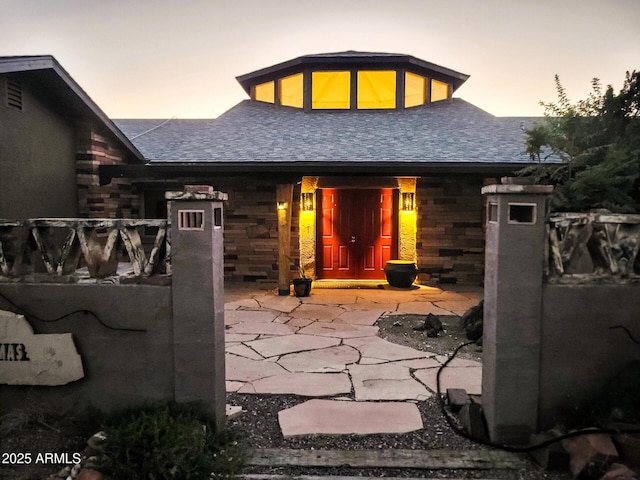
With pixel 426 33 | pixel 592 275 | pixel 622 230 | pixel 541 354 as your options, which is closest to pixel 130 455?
pixel 541 354

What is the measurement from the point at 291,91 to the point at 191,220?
11.6m

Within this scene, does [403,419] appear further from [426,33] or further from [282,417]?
[426,33]

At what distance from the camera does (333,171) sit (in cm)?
955

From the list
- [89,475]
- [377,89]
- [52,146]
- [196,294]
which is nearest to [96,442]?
[89,475]

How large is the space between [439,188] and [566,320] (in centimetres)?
782

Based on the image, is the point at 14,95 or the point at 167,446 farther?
the point at 14,95

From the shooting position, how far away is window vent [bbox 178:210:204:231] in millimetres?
3400

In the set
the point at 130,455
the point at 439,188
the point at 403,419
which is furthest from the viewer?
the point at 439,188

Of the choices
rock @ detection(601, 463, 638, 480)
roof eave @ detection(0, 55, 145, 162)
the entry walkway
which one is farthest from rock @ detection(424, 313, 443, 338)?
roof eave @ detection(0, 55, 145, 162)

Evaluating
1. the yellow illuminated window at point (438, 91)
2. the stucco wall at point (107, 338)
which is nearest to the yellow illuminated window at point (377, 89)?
the yellow illuminated window at point (438, 91)

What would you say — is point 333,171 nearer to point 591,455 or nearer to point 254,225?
point 254,225

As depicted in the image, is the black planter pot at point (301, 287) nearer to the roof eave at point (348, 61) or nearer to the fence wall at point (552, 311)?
the fence wall at point (552, 311)

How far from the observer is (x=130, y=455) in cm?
306

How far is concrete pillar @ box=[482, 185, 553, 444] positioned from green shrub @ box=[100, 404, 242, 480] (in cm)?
214
